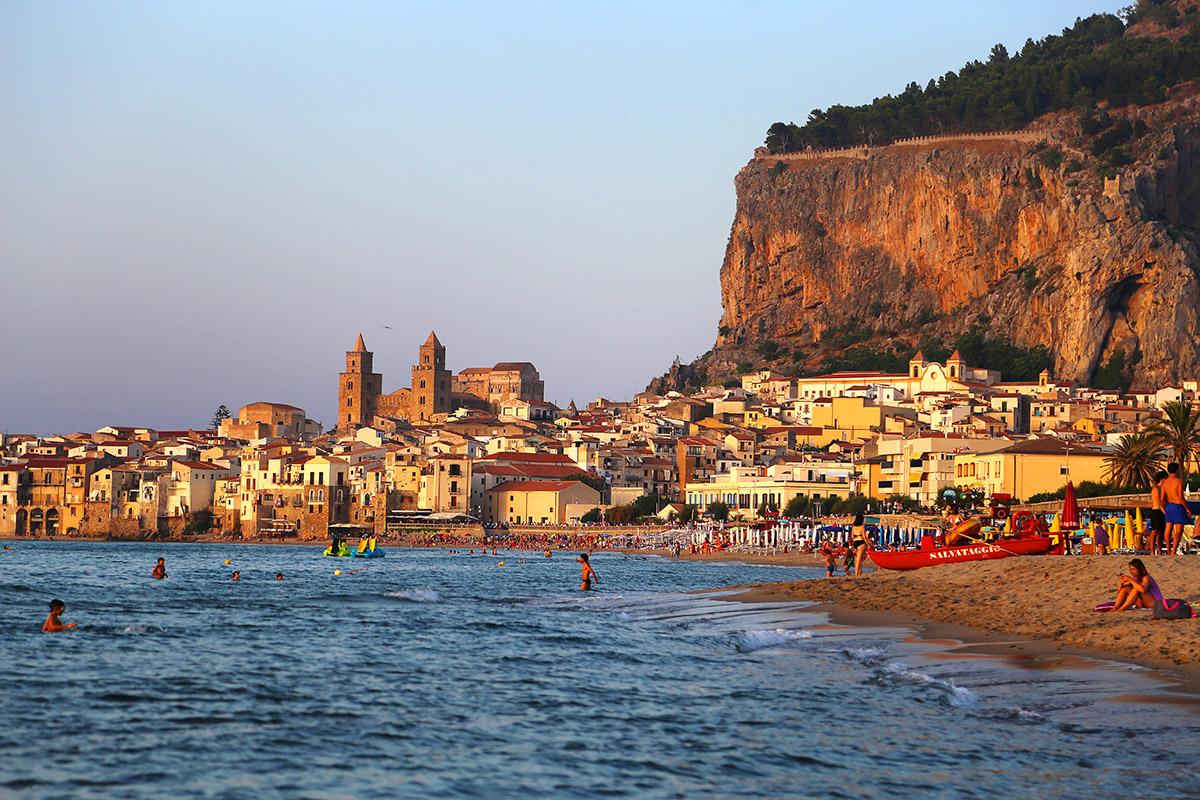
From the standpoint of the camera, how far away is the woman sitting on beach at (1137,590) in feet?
64.9

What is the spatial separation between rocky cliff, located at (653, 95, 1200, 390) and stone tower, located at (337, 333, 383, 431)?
3951 centimetres

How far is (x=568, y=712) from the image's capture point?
646 inches

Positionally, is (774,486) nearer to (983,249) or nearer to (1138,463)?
(1138,463)

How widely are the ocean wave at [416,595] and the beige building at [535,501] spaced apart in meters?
62.1

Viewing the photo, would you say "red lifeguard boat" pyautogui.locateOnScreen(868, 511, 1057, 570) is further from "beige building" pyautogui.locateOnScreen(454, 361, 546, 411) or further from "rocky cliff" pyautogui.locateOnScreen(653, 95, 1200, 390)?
"beige building" pyautogui.locateOnScreen(454, 361, 546, 411)

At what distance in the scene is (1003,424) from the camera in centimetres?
11019

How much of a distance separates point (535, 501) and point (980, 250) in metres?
69.2

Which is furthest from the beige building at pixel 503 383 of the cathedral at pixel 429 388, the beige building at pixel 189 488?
the beige building at pixel 189 488

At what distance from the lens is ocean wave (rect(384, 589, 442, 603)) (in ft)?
113

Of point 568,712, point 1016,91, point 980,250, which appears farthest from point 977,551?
point 1016,91

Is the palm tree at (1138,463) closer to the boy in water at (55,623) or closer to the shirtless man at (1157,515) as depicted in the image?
the shirtless man at (1157,515)

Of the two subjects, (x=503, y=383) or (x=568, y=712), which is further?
(x=503, y=383)

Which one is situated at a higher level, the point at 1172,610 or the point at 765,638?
the point at 1172,610

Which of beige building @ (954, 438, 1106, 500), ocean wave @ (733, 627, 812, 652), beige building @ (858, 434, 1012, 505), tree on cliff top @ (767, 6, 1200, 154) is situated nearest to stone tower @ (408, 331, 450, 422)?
tree on cliff top @ (767, 6, 1200, 154)
